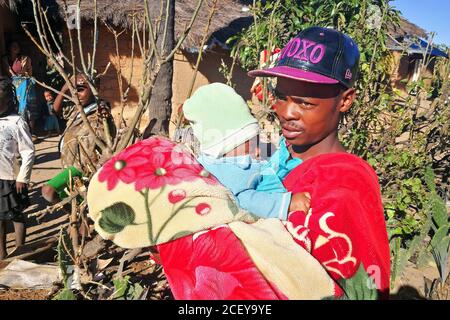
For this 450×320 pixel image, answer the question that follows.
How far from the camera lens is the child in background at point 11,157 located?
339 centimetres

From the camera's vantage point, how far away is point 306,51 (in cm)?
143

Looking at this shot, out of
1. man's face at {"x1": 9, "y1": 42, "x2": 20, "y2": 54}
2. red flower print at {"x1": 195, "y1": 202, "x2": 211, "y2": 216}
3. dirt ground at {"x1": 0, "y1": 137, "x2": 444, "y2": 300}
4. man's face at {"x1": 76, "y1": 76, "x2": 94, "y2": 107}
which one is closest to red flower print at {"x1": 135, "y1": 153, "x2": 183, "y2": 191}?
red flower print at {"x1": 195, "y1": 202, "x2": 211, "y2": 216}

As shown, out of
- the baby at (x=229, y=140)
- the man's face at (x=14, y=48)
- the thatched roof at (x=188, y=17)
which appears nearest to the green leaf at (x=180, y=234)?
the baby at (x=229, y=140)

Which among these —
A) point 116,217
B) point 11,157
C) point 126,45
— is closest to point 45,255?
point 11,157

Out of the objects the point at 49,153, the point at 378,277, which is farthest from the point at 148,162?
the point at 49,153

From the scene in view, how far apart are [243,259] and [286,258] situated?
12cm

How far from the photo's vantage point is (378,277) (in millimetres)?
1247

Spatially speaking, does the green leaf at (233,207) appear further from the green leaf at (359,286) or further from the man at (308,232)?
the green leaf at (359,286)

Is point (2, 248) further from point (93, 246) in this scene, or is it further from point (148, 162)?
point (148, 162)

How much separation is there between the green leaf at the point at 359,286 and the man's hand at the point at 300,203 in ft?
0.82

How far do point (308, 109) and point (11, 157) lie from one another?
3.07 meters

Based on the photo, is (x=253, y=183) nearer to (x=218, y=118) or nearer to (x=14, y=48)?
(x=218, y=118)

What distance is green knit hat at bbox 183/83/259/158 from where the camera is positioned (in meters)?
1.43

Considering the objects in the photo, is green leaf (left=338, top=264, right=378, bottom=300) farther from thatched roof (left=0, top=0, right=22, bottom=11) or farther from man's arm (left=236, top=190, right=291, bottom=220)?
thatched roof (left=0, top=0, right=22, bottom=11)
